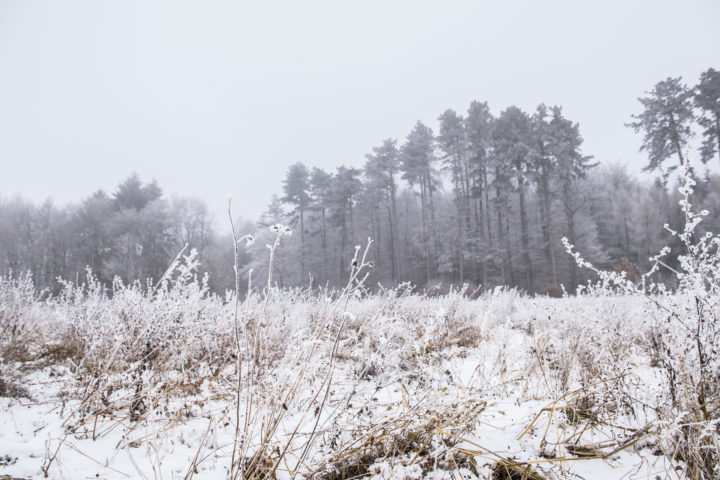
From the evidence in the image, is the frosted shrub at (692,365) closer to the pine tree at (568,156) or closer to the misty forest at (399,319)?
the misty forest at (399,319)

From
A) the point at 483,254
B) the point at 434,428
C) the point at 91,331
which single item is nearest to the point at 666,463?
the point at 434,428

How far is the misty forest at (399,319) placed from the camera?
4.87 feet

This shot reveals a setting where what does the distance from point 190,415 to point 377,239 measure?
28962mm

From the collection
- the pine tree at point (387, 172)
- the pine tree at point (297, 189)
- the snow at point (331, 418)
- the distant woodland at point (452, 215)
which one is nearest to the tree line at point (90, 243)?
the distant woodland at point (452, 215)

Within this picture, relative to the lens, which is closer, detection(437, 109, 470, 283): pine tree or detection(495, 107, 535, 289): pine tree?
detection(495, 107, 535, 289): pine tree

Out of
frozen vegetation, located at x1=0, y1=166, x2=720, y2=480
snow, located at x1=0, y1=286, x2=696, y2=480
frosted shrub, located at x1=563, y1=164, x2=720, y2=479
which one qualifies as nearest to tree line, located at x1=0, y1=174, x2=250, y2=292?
snow, located at x1=0, y1=286, x2=696, y2=480

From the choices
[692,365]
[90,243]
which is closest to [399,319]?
[692,365]

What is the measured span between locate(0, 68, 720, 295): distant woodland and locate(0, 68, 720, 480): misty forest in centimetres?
19

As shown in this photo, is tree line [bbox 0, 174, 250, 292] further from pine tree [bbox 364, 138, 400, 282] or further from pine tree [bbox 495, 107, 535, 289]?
pine tree [bbox 495, 107, 535, 289]

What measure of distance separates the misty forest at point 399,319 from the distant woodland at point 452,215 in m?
0.19

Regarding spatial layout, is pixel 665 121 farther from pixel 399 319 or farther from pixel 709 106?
pixel 399 319

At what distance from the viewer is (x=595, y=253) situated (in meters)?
24.8

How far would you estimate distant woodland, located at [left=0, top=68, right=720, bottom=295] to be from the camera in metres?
22.7

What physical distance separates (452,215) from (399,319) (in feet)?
83.3
